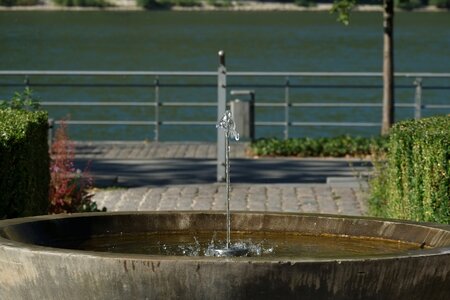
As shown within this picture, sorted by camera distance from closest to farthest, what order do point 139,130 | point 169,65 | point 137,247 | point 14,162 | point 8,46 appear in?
1. point 137,247
2. point 14,162
3. point 139,130
4. point 169,65
5. point 8,46

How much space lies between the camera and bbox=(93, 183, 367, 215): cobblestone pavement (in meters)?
14.2

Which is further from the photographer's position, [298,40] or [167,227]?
A: [298,40]

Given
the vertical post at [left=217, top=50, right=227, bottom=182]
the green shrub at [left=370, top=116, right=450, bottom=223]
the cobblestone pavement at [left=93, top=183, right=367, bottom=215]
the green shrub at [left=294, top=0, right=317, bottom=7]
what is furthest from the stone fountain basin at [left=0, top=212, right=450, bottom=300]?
the green shrub at [left=294, top=0, right=317, bottom=7]

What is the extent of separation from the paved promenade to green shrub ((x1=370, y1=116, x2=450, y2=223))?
3040 millimetres

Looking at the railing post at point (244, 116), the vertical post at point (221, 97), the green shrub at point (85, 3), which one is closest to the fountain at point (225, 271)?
the vertical post at point (221, 97)

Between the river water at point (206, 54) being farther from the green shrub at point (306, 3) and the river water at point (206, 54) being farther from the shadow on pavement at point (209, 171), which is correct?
the green shrub at point (306, 3)

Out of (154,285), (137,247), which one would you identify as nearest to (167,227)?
(137,247)

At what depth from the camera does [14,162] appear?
938 centimetres

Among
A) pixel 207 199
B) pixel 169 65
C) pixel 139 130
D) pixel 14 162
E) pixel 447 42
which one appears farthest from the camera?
pixel 447 42

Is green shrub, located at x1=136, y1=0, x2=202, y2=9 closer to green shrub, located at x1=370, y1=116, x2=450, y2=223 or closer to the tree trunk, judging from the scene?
the tree trunk

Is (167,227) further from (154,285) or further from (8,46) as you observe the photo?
(8,46)

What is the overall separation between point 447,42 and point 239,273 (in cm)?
7140

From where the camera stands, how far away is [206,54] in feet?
209

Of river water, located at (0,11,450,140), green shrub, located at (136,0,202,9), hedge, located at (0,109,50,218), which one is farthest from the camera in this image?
green shrub, located at (136,0,202,9)
